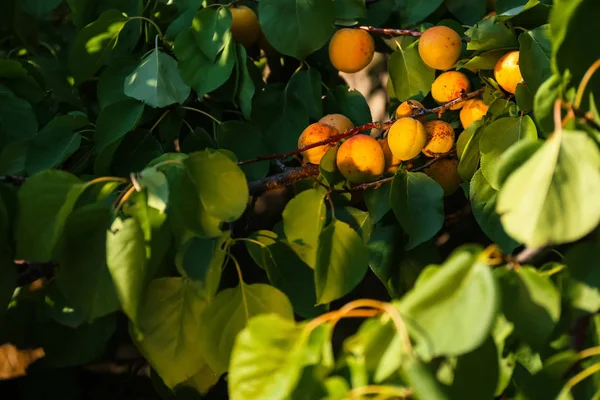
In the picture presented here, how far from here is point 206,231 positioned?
0.58 m

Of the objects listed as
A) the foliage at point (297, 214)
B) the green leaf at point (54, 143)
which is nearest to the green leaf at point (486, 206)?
the foliage at point (297, 214)

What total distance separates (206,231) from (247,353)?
0.53 feet

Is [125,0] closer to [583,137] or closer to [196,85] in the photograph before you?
[196,85]

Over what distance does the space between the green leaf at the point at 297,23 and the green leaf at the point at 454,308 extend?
489 mm

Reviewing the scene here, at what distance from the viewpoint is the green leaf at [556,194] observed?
0.40 meters

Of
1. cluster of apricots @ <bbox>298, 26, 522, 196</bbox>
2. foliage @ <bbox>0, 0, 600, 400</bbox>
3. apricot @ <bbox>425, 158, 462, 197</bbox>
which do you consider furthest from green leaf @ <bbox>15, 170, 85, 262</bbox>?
apricot @ <bbox>425, 158, 462, 197</bbox>

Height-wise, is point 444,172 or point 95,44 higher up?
point 95,44

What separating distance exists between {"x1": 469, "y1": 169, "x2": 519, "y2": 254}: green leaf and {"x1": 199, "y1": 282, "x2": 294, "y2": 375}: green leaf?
9.3 inches

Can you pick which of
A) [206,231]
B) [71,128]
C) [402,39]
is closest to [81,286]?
[206,231]

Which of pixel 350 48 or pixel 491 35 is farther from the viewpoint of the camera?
pixel 350 48

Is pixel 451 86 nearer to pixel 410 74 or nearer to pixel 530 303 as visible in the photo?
pixel 410 74

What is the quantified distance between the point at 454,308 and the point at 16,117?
651 mm

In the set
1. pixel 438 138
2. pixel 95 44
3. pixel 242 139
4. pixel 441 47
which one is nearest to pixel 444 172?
pixel 438 138

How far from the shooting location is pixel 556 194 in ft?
1.31
